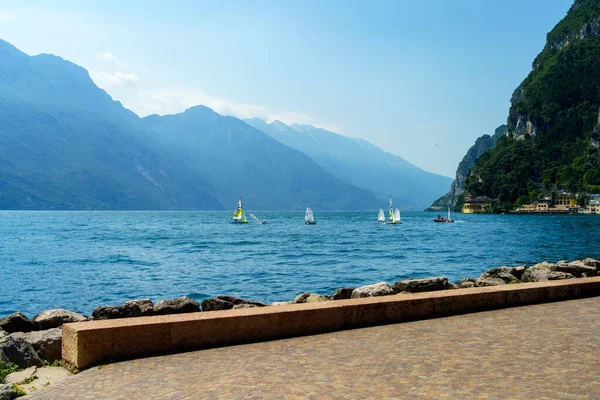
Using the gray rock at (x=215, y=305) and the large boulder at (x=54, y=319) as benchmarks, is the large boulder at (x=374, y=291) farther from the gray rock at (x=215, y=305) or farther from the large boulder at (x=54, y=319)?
the large boulder at (x=54, y=319)

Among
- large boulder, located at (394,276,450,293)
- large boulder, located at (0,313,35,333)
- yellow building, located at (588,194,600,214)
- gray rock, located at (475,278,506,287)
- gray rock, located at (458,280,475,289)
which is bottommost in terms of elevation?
large boulder, located at (0,313,35,333)

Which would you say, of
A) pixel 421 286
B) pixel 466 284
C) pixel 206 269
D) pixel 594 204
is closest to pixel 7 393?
pixel 421 286

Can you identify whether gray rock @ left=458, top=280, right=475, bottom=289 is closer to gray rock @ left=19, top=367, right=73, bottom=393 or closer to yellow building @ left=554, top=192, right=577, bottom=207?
gray rock @ left=19, top=367, right=73, bottom=393

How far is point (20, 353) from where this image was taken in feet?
27.7

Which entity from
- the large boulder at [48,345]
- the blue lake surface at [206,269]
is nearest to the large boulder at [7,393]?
the large boulder at [48,345]

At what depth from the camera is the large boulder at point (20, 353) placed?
27.4 ft

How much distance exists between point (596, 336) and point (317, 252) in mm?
47847

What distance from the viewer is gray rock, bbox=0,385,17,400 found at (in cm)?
655

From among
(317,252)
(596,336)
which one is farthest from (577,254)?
(596,336)

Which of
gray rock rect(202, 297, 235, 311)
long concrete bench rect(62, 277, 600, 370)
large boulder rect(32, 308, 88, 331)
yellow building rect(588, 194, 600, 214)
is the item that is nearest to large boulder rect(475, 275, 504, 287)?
long concrete bench rect(62, 277, 600, 370)

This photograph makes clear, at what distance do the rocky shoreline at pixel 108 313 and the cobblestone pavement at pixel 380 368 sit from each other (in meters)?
1.53

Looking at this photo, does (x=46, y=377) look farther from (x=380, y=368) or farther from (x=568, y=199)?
(x=568, y=199)

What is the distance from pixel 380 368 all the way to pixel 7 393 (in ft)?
14.4

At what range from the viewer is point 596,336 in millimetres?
8930
